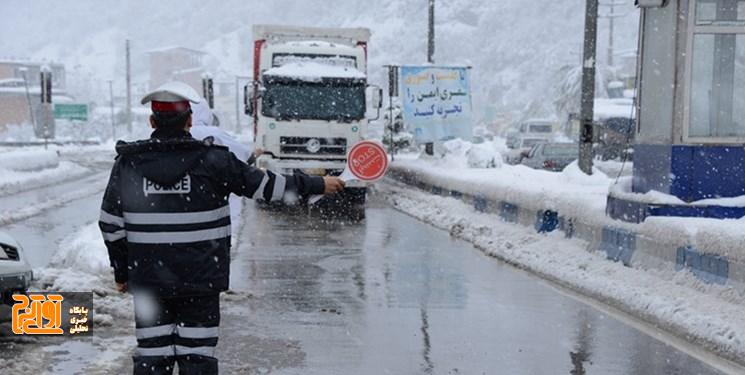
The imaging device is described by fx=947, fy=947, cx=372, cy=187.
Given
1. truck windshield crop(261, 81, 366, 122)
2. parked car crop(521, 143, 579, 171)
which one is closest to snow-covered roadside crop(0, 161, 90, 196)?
truck windshield crop(261, 81, 366, 122)

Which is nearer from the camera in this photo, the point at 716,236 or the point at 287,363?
the point at 287,363

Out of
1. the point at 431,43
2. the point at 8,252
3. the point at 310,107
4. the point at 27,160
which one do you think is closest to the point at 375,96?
the point at 310,107

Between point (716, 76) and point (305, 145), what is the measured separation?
11748mm

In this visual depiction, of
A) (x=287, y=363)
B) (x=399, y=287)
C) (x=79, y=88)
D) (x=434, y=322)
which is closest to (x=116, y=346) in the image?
(x=287, y=363)

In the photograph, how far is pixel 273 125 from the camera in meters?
21.2

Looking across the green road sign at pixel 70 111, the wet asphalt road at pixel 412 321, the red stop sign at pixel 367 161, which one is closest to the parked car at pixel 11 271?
the wet asphalt road at pixel 412 321

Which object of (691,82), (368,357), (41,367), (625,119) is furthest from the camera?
(625,119)

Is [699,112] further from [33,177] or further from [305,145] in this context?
[33,177]

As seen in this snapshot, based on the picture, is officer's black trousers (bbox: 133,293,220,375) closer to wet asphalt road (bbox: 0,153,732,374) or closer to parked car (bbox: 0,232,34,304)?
wet asphalt road (bbox: 0,153,732,374)

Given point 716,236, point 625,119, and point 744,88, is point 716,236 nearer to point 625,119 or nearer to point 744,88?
point 744,88

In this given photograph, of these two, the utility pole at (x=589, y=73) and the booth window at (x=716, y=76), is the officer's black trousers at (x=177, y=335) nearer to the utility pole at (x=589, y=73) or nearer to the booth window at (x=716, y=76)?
the booth window at (x=716, y=76)

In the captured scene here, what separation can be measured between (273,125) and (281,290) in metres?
11.4

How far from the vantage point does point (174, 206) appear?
14.9 feet

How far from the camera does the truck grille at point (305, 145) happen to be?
2122cm
